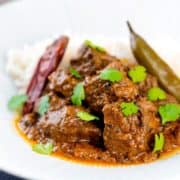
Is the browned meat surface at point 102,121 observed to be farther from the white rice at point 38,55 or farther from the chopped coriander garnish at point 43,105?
the white rice at point 38,55

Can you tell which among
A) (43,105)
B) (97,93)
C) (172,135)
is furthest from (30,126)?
(172,135)

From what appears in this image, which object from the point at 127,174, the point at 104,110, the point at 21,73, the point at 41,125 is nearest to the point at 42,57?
the point at 21,73

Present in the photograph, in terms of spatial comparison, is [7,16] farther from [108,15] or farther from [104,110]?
[104,110]

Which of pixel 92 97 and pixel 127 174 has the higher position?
pixel 92 97

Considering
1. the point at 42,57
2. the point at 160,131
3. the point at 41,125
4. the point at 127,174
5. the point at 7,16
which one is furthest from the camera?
the point at 7,16

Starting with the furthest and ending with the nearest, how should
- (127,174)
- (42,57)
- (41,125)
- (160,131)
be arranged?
1. (42,57)
2. (41,125)
3. (160,131)
4. (127,174)

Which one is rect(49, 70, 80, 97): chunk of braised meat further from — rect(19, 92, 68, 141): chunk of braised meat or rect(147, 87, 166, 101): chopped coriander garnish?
rect(147, 87, 166, 101): chopped coriander garnish

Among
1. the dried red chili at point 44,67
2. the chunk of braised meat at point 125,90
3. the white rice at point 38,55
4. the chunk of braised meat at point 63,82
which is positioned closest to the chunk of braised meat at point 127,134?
the chunk of braised meat at point 125,90
